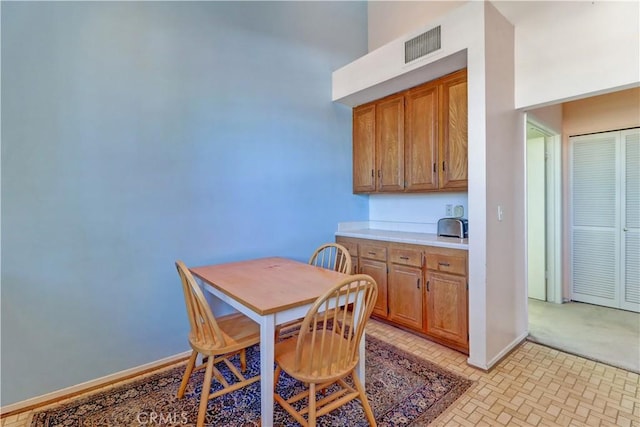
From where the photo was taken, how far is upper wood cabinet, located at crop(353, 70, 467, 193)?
254cm

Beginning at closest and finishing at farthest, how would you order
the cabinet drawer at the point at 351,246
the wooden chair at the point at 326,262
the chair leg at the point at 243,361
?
the chair leg at the point at 243,361
the wooden chair at the point at 326,262
the cabinet drawer at the point at 351,246

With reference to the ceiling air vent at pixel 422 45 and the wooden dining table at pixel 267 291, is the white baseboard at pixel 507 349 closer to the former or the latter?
the wooden dining table at pixel 267 291

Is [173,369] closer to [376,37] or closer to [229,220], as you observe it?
[229,220]

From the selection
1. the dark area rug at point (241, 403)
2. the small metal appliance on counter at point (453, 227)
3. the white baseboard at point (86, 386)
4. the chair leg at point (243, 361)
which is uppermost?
the small metal appliance on counter at point (453, 227)

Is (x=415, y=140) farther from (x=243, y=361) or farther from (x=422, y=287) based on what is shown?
(x=243, y=361)

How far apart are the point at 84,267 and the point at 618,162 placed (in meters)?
4.90

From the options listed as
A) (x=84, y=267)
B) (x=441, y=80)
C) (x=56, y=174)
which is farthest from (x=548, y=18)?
(x=84, y=267)

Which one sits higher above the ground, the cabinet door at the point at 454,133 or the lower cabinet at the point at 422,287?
the cabinet door at the point at 454,133

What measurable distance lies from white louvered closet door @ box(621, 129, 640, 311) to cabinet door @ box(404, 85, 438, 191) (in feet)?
7.14

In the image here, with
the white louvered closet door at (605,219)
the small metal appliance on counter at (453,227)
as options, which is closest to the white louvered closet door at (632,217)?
the white louvered closet door at (605,219)

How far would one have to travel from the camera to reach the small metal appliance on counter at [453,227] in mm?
2688

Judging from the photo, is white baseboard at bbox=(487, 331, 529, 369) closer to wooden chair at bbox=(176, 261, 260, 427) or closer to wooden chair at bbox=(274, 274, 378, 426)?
wooden chair at bbox=(274, 274, 378, 426)

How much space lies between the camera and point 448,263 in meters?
2.44

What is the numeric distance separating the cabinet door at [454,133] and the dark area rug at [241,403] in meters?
1.50
